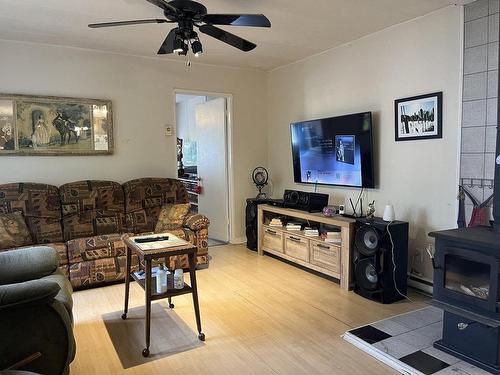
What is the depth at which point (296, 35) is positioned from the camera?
3.70 meters

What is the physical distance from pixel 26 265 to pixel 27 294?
75cm

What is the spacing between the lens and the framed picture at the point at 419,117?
10.3 ft

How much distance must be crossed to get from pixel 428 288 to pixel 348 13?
2.46 metres

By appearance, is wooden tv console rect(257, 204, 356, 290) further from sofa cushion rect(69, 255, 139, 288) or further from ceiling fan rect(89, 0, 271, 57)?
ceiling fan rect(89, 0, 271, 57)

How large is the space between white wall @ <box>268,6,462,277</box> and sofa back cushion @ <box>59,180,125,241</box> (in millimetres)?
2374

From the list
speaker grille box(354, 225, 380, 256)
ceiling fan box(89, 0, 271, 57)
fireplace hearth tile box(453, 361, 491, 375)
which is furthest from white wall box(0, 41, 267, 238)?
fireplace hearth tile box(453, 361, 491, 375)

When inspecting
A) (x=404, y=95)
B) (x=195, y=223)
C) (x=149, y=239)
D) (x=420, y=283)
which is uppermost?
(x=404, y=95)

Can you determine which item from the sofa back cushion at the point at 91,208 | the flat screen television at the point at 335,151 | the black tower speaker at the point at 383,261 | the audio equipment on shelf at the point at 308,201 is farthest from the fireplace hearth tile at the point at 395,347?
the sofa back cushion at the point at 91,208

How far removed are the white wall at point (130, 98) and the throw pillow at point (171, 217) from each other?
0.65m

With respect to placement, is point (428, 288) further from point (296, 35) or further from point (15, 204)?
point (15, 204)

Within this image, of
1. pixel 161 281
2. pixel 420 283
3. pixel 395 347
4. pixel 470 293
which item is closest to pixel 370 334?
pixel 395 347

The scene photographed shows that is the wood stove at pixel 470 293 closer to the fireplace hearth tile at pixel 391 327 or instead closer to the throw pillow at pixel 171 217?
the fireplace hearth tile at pixel 391 327

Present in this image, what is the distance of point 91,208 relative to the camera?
4.00 meters

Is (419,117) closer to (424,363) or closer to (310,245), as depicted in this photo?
(310,245)
